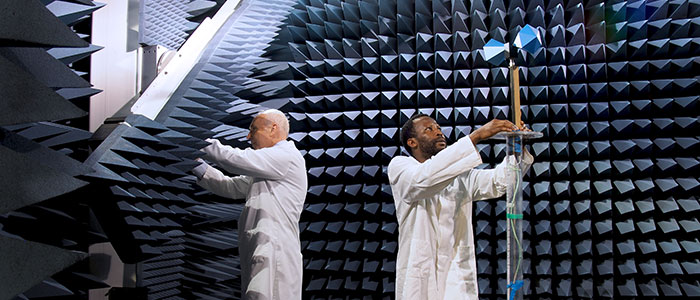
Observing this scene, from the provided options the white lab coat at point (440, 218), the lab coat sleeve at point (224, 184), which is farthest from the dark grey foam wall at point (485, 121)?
the white lab coat at point (440, 218)

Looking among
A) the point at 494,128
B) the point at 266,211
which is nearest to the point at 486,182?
the point at 494,128

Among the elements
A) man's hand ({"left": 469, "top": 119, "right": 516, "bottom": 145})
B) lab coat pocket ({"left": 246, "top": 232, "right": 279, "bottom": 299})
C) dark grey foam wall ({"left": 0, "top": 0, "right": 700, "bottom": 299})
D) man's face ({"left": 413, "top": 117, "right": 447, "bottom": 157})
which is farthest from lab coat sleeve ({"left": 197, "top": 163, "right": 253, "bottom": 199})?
man's hand ({"left": 469, "top": 119, "right": 516, "bottom": 145})

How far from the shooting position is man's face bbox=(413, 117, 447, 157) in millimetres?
2691

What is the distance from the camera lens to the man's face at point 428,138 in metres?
2.69

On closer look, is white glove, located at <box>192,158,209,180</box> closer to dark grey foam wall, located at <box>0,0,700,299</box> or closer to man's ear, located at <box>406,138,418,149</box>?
dark grey foam wall, located at <box>0,0,700,299</box>

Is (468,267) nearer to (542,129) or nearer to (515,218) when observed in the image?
(515,218)

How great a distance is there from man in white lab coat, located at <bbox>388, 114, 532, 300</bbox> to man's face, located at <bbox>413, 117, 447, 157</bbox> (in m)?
0.14

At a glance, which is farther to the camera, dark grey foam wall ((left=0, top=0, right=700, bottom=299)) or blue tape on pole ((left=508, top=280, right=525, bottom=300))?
dark grey foam wall ((left=0, top=0, right=700, bottom=299))

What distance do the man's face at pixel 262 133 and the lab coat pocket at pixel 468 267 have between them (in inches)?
42.0

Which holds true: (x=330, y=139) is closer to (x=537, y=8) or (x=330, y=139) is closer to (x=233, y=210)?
(x=233, y=210)

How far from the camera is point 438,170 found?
7.45ft

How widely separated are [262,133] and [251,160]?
322 mm

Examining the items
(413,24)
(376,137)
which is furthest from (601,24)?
(376,137)

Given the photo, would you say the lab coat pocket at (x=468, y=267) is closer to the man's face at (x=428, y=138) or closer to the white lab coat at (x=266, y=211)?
the man's face at (x=428, y=138)
